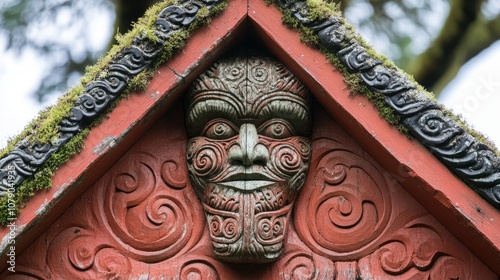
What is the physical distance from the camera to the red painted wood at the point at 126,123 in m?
4.43

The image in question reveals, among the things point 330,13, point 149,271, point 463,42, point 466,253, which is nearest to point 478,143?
point 466,253

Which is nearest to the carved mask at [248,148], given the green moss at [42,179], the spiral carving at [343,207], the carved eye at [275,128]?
the carved eye at [275,128]

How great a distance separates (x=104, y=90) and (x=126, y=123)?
0.20m

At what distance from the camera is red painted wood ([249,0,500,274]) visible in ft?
14.4

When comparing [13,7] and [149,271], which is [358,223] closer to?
[149,271]

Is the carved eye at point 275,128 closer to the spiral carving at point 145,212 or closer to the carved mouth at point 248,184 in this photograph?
the carved mouth at point 248,184

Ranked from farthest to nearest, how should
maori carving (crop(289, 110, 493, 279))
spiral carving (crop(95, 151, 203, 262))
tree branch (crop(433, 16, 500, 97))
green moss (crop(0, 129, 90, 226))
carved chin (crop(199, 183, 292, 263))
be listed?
1. tree branch (crop(433, 16, 500, 97))
2. spiral carving (crop(95, 151, 203, 262))
3. maori carving (crop(289, 110, 493, 279))
4. carved chin (crop(199, 183, 292, 263))
5. green moss (crop(0, 129, 90, 226))

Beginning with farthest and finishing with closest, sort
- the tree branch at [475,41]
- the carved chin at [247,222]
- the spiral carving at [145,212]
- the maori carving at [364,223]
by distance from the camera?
the tree branch at [475,41] → the spiral carving at [145,212] → the maori carving at [364,223] → the carved chin at [247,222]

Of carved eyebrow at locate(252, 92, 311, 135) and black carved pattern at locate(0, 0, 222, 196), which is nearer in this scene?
black carved pattern at locate(0, 0, 222, 196)

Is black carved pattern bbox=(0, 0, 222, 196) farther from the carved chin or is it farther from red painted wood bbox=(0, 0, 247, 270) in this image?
the carved chin

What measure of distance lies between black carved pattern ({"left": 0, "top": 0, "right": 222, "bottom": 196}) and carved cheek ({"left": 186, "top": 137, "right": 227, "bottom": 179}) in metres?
0.55

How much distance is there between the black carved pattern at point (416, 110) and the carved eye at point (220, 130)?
0.69 metres

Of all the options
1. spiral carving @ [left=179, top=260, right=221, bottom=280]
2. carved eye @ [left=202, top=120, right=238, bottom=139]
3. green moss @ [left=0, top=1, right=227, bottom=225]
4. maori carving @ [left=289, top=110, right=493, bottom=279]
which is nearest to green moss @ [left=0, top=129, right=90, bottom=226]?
green moss @ [left=0, top=1, right=227, bottom=225]

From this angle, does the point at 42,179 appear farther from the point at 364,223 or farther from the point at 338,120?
the point at 364,223
